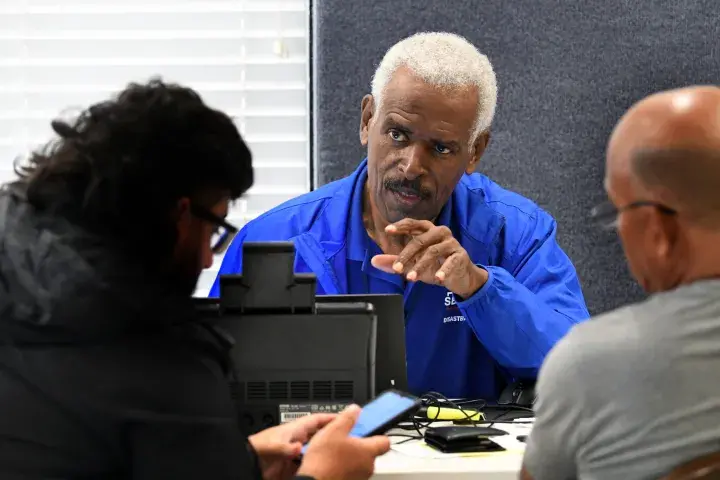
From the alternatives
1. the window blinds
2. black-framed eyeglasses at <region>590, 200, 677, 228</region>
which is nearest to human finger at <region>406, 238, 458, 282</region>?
black-framed eyeglasses at <region>590, 200, 677, 228</region>

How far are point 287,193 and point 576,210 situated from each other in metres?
0.82

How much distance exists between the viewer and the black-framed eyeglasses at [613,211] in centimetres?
82

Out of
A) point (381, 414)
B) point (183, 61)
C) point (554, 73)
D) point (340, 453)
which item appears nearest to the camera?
point (340, 453)

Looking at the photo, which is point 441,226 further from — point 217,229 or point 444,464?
point 217,229

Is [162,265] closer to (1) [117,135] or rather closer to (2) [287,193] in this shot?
(1) [117,135]

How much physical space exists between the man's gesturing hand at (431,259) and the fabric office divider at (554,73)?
2.40 feet

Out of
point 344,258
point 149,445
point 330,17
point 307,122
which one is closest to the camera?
point 149,445

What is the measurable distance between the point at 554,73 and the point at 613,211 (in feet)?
4.87

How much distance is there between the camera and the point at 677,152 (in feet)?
2.67

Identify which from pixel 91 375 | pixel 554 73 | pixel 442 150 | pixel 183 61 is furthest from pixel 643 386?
pixel 183 61

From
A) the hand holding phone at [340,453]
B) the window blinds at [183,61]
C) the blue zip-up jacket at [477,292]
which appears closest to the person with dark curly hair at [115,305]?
the hand holding phone at [340,453]

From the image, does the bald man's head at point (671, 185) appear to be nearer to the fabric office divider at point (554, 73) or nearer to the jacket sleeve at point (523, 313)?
the jacket sleeve at point (523, 313)

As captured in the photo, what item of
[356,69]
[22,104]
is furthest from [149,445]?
[22,104]

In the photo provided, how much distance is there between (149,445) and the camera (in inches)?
33.2
